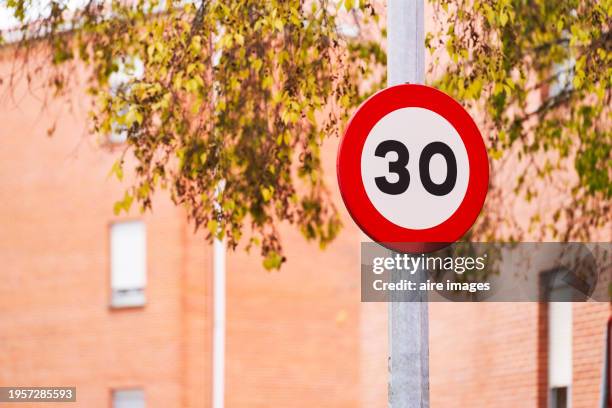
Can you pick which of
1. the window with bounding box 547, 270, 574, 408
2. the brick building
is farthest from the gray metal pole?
the brick building

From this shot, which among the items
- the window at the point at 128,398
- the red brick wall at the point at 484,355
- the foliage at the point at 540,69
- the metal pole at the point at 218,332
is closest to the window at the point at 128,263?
the window at the point at 128,398

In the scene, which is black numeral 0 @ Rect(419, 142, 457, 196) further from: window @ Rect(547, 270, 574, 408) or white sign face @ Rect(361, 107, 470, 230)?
window @ Rect(547, 270, 574, 408)

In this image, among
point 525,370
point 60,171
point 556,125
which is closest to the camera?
point 556,125

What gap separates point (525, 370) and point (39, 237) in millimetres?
15947

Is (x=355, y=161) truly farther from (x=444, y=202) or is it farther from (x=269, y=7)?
(x=269, y=7)

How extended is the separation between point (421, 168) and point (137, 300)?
23.9 m

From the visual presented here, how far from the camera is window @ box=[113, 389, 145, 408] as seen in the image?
2908 centimetres

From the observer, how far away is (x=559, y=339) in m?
16.4

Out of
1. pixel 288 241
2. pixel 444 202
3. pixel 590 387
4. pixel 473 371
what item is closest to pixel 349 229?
pixel 288 241

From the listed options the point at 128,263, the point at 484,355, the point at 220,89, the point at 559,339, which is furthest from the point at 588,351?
the point at 128,263

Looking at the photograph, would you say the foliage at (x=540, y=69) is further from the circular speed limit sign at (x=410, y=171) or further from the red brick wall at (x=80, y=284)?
the red brick wall at (x=80, y=284)

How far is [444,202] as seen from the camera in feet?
18.5

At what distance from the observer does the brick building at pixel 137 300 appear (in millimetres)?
28781

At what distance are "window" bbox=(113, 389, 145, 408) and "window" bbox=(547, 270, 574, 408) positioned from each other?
14167 millimetres
